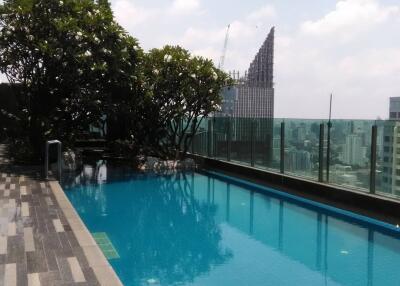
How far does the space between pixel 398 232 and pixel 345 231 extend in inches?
35.8

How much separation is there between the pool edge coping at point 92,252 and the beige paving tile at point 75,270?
132mm

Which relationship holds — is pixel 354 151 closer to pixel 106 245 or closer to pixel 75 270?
pixel 106 245

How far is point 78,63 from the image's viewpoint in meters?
13.8

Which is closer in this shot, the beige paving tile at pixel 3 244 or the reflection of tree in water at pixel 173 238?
the beige paving tile at pixel 3 244

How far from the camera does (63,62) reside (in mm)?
13773

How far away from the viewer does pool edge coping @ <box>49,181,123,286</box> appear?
4.66m

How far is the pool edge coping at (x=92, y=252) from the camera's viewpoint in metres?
4.66

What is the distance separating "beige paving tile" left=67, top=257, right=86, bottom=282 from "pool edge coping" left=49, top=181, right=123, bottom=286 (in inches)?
5.2

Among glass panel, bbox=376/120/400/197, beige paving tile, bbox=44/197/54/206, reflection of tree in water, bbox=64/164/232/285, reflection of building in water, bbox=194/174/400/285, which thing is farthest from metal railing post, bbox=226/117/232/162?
beige paving tile, bbox=44/197/54/206

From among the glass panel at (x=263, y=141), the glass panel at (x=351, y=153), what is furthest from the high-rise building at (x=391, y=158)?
the glass panel at (x=263, y=141)

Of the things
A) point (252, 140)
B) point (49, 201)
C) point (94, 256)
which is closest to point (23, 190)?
point (49, 201)

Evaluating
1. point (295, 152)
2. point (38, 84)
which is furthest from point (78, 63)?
point (295, 152)

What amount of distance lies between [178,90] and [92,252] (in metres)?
11.6

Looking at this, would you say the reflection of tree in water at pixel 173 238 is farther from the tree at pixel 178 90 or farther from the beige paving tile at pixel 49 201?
the tree at pixel 178 90
